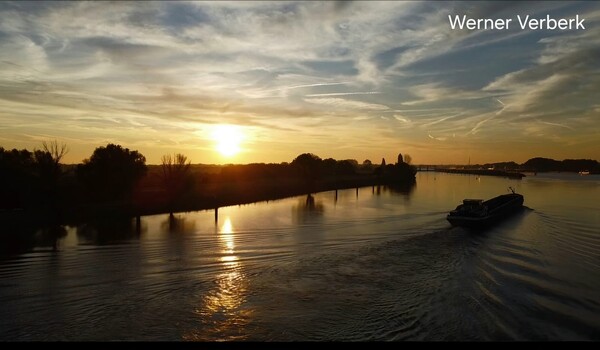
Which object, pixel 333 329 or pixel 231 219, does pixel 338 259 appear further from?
pixel 231 219

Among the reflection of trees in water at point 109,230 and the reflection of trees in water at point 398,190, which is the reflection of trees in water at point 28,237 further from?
the reflection of trees in water at point 398,190

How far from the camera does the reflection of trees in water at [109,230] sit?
117ft

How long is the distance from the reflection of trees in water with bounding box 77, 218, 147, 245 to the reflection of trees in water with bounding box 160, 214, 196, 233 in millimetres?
2418

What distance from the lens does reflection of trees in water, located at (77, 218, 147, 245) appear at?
3560cm

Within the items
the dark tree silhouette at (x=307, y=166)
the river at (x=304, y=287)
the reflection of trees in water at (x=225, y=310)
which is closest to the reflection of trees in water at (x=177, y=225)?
the river at (x=304, y=287)

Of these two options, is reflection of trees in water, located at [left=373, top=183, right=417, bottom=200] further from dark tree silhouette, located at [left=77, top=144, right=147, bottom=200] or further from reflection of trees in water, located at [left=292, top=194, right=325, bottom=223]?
dark tree silhouette, located at [left=77, top=144, right=147, bottom=200]

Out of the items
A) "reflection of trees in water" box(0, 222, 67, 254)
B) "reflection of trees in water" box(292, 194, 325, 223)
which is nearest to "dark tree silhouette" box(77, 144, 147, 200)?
"reflection of trees in water" box(0, 222, 67, 254)

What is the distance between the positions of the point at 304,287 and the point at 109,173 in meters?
53.5

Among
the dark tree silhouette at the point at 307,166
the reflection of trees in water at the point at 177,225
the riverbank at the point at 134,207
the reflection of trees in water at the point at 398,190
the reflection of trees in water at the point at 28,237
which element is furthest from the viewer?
the dark tree silhouette at the point at 307,166

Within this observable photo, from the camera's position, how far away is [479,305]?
17.3 meters

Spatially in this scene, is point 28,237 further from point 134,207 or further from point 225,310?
point 225,310

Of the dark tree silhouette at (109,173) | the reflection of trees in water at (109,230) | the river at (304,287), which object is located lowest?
the river at (304,287)

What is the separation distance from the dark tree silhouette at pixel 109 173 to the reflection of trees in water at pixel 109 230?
1386 cm

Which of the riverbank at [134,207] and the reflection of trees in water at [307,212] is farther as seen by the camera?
the reflection of trees in water at [307,212]
